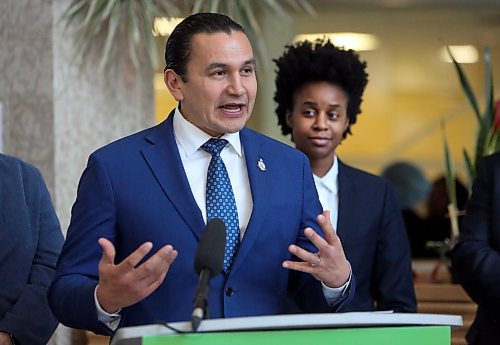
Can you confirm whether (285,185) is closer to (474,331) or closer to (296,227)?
(296,227)

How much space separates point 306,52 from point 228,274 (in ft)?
5.62

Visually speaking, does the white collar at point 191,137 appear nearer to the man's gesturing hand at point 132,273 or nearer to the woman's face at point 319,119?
the man's gesturing hand at point 132,273

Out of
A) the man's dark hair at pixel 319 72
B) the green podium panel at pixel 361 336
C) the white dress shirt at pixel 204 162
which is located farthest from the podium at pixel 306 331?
the man's dark hair at pixel 319 72

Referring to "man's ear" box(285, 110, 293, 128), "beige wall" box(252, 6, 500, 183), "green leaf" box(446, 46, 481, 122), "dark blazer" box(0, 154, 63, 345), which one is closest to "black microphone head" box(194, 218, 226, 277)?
"dark blazer" box(0, 154, 63, 345)

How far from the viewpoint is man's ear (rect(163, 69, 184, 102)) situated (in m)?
3.19

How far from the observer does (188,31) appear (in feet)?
10.3

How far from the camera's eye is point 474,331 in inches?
153

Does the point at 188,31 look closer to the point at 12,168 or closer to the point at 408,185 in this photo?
the point at 12,168

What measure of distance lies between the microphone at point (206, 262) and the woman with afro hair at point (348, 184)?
168cm

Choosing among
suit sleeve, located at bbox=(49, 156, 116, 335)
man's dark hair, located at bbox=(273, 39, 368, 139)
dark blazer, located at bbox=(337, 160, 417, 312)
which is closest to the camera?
suit sleeve, located at bbox=(49, 156, 116, 335)

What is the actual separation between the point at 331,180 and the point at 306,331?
1.91m

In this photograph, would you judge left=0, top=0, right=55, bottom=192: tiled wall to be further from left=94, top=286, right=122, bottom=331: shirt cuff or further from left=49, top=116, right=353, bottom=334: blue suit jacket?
left=94, top=286, right=122, bottom=331: shirt cuff

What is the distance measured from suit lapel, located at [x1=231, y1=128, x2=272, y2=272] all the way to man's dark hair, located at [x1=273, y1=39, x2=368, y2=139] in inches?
47.8

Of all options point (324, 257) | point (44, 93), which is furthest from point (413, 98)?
point (324, 257)
